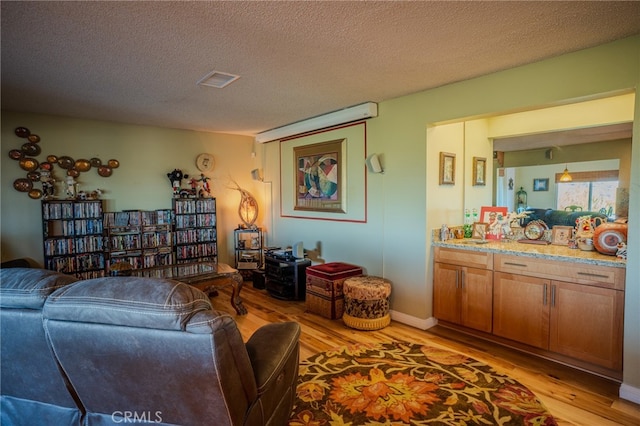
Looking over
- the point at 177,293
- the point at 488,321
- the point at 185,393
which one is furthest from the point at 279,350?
the point at 488,321

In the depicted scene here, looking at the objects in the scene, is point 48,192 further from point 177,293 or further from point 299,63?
point 177,293

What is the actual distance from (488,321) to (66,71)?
13.4 ft

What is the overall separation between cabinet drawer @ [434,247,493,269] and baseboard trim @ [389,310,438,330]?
64 cm

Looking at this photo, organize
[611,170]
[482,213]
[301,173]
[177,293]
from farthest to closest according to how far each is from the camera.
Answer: [301,173]
[482,213]
[611,170]
[177,293]

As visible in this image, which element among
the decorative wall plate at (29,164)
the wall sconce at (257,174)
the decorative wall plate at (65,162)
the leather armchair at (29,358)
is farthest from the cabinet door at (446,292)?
the decorative wall plate at (29,164)

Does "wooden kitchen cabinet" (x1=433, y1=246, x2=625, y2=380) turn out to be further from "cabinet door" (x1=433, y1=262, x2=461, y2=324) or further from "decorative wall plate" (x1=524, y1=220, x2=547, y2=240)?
"decorative wall plate" (x1=524, y1=220, x2=547, y2=240)

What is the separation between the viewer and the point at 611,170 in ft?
9.91

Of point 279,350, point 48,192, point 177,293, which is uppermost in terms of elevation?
point 48,192

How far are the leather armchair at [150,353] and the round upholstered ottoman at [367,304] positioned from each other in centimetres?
214

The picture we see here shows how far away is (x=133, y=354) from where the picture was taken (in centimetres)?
119

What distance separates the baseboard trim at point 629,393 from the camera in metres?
2.23

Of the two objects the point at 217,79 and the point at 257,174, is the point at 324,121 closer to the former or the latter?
the point at 217,79

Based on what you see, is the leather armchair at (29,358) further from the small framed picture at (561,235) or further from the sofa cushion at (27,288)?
the small framed picture at (561,235)

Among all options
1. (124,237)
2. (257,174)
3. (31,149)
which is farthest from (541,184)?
(31,149)
